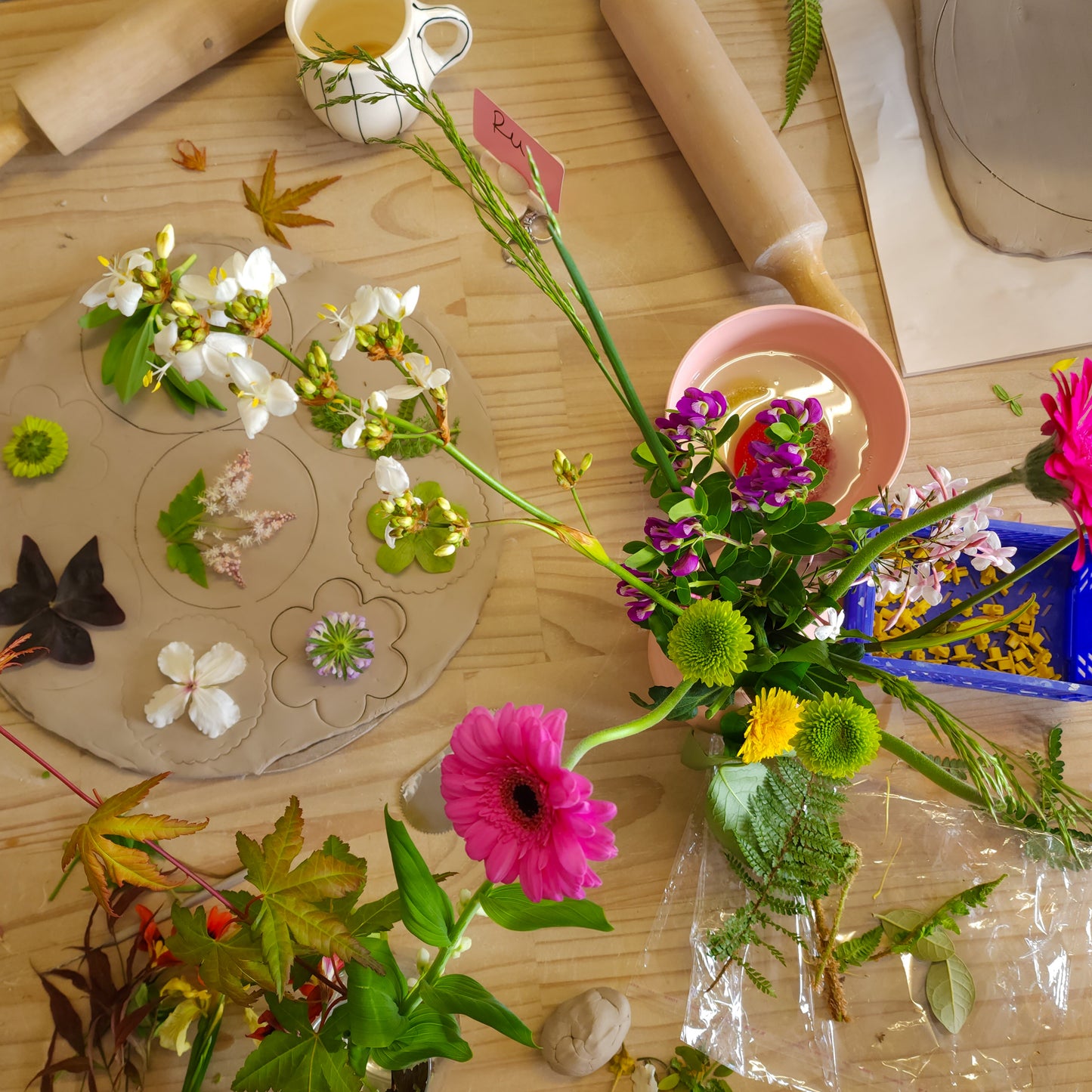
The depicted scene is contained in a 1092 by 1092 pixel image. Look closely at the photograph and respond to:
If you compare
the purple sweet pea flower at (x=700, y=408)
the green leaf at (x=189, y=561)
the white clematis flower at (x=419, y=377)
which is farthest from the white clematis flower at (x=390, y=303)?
the green leaf at (x=189, y=561)

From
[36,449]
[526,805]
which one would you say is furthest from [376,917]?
[36,449]

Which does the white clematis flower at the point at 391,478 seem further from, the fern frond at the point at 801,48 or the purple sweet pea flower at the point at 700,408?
the fern frond at the point at 801,48

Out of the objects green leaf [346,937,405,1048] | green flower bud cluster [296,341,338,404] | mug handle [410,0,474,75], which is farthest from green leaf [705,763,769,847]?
mug handle [410,0,474,75]

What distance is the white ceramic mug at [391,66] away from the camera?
0.62m

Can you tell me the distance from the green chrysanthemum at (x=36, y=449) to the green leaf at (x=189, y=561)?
0.38 ft

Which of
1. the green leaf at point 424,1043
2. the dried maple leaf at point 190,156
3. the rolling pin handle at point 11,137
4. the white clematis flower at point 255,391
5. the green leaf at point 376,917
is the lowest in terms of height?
the green leaf at point 424,1043

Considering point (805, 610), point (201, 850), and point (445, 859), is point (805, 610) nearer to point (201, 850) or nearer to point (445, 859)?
point (445, 859)

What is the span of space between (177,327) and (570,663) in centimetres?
40

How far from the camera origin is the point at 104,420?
2.23 feet

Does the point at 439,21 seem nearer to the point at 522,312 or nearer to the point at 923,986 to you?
the point at 522,312

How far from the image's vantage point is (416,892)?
41 centimetres

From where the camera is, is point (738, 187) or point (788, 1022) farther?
point (738, 187)

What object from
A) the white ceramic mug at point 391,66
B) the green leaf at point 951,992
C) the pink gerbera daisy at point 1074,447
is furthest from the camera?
the white ceramic mug at point 391,66

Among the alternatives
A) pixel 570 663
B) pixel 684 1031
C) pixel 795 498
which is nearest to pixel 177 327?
pixel 795 498
